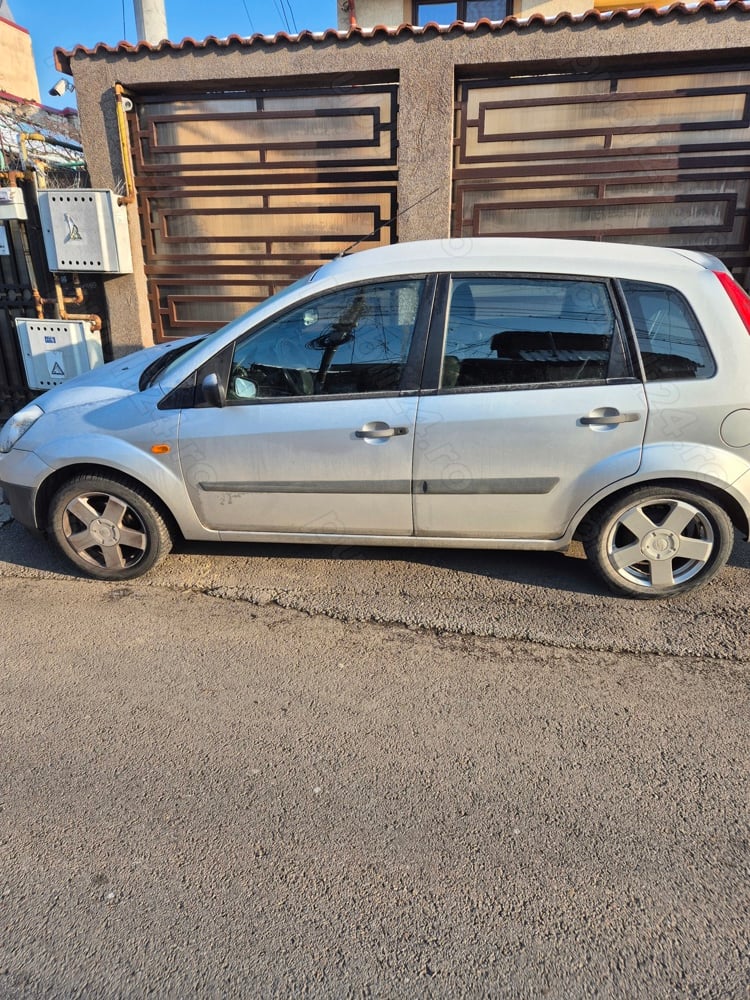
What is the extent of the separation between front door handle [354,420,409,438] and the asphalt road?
2.82ft

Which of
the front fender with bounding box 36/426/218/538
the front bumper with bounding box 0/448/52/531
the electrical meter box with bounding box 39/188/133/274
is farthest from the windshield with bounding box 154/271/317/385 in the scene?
the electrical meter box with bounding box 39/188/133/274

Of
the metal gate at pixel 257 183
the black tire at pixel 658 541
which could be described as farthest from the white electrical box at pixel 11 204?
the black tire at pixel 658 541

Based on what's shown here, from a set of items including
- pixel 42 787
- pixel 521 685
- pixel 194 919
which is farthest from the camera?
pixel 521 685

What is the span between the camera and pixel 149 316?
7332 millimetres

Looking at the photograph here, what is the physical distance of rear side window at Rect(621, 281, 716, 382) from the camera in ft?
9.81

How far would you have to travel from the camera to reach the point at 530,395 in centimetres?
305

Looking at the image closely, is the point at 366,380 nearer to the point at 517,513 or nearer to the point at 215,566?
the point at 517,513

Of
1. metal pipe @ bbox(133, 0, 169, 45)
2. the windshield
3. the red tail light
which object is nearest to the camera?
the red tail light

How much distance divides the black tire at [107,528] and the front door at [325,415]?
1.33 ft

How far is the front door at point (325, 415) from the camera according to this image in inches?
124

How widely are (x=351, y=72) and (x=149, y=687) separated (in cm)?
615

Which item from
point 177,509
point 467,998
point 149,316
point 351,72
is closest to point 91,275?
point 149,316

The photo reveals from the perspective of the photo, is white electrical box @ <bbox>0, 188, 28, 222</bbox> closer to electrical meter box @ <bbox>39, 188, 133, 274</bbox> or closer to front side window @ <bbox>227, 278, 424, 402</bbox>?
electrical meter box @ <bbox>39, 188, 133, 274</bbox>

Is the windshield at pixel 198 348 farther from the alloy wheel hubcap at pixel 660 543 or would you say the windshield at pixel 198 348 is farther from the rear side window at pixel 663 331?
the alloy wheel hubcap at pixel 660 543
